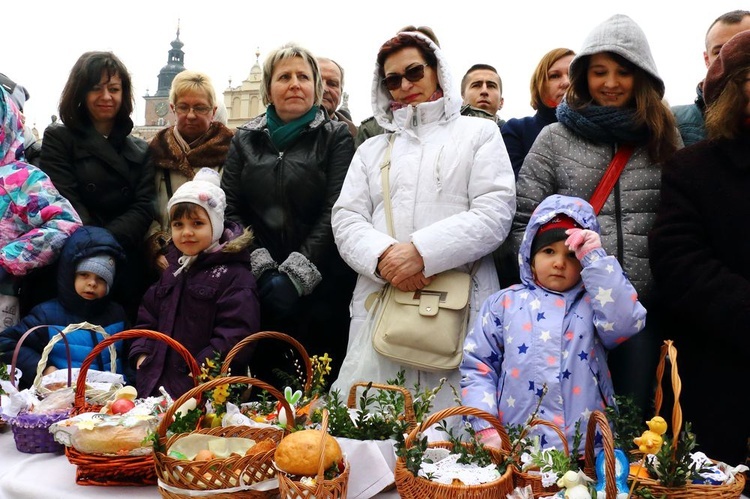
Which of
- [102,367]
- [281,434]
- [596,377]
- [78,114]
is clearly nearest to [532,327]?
[596,377]

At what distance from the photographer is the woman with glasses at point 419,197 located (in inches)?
117

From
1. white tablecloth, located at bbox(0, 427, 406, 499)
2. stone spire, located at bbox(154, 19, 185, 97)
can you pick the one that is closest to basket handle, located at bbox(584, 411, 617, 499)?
white tablecloth, located at bbox(0, 427, 406, 499)

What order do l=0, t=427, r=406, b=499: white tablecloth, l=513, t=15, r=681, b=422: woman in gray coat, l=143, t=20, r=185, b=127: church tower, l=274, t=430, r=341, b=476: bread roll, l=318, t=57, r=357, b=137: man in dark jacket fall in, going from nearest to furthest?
l=274, t=430, r=341, b=476: bread roll < l=0, t=427, r=406, b=499: white tablecloth < l=513, t=15, r=681, b=422: woman in gray coat < l=318, t=57, r=357, b=137: man in dark jacket < l=143, t=20, r=185, b=127: church tower

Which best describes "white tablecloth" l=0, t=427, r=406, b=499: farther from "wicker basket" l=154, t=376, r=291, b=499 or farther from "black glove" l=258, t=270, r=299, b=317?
"black glove" l=258, t=270, r=299, b=317

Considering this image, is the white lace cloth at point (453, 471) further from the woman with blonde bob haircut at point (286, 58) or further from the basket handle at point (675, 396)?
the woman with blonde bob haircut at point (286, 58)

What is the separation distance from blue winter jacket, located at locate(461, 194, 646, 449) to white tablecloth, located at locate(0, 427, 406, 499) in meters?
0.63

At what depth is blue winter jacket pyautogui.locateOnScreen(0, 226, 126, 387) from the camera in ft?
12.5

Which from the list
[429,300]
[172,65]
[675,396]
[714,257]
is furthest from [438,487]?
[172,65]

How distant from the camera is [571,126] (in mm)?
3191

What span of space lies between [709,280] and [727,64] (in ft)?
3.14

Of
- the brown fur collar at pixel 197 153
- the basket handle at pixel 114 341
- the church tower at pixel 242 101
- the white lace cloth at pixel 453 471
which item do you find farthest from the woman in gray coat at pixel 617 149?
the church tower at pixel 242 101

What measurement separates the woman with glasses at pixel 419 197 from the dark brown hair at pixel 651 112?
605 millimetres

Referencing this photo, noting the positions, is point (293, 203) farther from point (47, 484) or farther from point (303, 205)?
point (47, 484)

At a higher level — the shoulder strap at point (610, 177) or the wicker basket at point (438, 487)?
the shoulder strap at point (610, 177)
